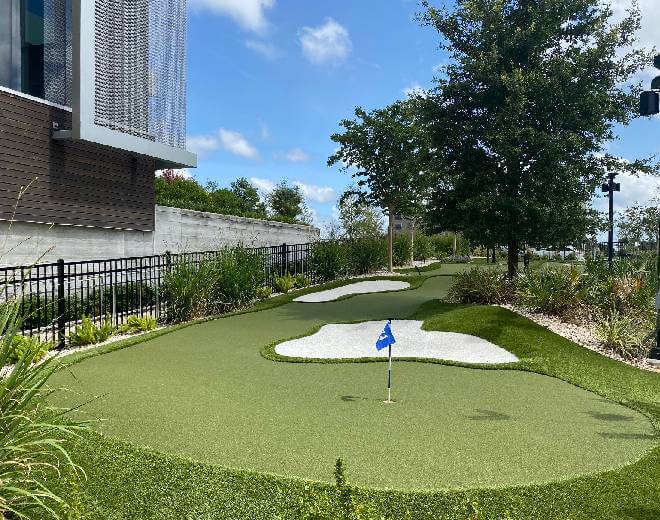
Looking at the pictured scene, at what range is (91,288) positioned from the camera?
12.4 meters

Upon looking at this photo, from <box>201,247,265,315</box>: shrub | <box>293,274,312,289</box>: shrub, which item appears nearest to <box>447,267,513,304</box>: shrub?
<box>201,247,265,315</box>: shrub

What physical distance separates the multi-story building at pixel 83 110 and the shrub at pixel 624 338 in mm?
10774

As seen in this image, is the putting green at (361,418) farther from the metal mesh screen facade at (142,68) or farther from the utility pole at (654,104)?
the metal mesh screen facade at (142,68)

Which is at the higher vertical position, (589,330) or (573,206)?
(573,206)

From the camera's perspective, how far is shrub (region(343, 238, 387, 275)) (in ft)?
66.8

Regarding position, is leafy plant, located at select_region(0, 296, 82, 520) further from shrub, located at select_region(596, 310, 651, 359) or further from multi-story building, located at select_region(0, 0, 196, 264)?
multi-story building, located at select_region(0, 0, 196, 264)

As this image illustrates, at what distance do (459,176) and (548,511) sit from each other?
1019cm

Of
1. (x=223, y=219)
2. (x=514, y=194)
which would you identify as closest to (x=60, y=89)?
(x=223, y=219)

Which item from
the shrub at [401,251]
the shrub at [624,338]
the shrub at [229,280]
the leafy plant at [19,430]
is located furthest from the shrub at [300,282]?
the leafy plant at [19,430]

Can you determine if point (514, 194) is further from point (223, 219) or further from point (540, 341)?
point (223, 219)

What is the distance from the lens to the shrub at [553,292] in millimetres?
10117

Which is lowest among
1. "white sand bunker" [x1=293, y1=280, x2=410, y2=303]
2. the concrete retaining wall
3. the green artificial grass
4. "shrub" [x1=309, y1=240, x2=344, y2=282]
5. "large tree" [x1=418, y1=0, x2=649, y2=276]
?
the green artificial grass

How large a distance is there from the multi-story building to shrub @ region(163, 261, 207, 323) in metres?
2.94

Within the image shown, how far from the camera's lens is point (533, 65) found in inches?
492
